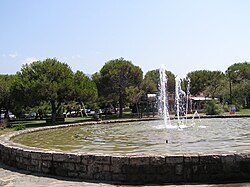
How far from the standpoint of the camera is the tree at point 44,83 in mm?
35312

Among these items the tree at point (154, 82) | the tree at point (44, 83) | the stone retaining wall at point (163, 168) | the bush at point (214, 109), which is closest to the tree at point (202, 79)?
the tree at point (154, 82)

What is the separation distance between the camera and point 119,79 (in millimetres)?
49531

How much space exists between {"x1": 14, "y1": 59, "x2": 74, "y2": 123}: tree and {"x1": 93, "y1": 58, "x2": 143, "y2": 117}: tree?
1085 cm

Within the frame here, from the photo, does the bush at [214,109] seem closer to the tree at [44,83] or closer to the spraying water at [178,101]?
the spraying water at [178,101]

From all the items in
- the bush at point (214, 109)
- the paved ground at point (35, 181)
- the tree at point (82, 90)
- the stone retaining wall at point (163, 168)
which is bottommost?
the paved ground at point (35, 181)

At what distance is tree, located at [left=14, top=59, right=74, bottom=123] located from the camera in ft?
116

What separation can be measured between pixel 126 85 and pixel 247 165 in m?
41.9

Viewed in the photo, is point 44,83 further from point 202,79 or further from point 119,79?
point 202,79

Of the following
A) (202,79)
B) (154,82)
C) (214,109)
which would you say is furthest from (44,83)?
(202,79)

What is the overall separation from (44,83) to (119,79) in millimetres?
16096

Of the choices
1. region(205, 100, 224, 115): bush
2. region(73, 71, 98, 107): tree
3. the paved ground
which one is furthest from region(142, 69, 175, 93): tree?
the paved ground

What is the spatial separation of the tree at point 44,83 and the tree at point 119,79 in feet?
35.6

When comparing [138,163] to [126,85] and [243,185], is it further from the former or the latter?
[126,85]

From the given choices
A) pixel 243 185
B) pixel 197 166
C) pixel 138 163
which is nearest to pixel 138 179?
pixel 138 163
